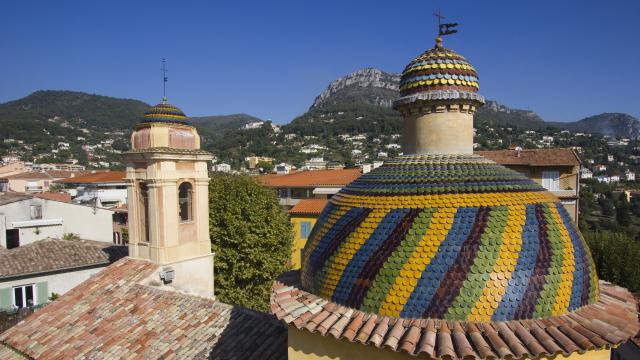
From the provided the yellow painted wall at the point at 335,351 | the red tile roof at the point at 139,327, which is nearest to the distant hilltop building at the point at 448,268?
the yellow painted wall at the point at 335,351

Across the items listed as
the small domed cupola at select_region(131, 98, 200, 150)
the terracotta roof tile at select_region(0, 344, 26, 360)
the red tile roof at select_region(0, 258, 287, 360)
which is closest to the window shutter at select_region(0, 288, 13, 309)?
the red tile roof at select_region(0, 258, 287, 360)

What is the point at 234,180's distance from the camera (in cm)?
2266

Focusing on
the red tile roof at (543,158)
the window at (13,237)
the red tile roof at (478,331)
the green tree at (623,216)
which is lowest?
the green tree at (623,216)

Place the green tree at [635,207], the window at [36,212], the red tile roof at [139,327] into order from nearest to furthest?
the red tile roof at [139,327] < the window at [36,212] < the green tree at [635,207]

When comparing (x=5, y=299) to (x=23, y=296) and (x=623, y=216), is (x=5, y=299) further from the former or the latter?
(x=623, y=216)

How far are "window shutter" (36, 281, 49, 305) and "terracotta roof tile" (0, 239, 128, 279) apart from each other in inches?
26.0

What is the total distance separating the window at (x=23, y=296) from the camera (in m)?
17.5

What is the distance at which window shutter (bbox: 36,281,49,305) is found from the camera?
17969 mm

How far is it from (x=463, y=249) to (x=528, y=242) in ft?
2.91

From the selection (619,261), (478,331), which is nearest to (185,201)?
(478,331)

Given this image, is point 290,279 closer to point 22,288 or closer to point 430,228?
point 430,228

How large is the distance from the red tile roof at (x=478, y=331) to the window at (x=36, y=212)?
22.4 metres

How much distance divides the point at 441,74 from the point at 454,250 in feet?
9.59

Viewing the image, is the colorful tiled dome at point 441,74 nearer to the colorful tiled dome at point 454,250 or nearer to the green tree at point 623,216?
the colorful tiled dome at point 454,250
